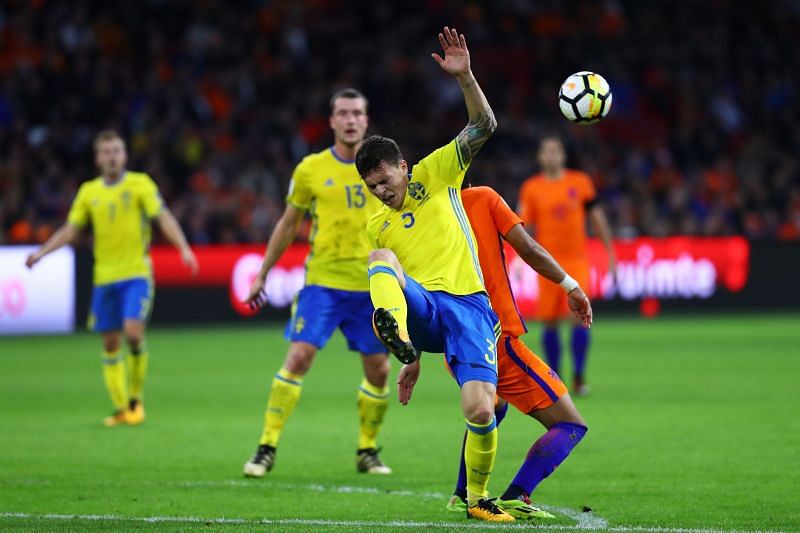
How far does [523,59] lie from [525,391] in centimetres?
2174

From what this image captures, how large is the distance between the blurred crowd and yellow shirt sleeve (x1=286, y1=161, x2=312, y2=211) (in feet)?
38.6

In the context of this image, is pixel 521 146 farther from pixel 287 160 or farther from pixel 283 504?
pixel 283 504

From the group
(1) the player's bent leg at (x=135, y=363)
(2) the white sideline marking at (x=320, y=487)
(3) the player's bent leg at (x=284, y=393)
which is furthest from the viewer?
(1) the player's bent leg at (x=135, y=363)

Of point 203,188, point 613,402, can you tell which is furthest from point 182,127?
point 613,402

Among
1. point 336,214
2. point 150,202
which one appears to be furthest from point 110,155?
point 336,214

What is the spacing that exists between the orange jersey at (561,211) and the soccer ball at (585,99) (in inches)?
225

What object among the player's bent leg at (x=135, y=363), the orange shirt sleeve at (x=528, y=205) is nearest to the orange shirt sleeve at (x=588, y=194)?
the orange shirt sleeve at (x=528, y=205)

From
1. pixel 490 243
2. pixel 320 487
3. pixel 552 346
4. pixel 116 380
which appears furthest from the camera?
pixel 552 346

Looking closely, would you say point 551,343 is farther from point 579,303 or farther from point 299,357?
point 579,303

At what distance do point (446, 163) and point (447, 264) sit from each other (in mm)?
519

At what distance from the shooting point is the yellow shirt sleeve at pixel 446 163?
22.4ft

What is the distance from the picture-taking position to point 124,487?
26.5ft

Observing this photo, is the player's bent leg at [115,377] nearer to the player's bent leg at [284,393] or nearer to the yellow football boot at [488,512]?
the player's bent leg at [284,393]

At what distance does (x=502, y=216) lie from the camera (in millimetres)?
6961
